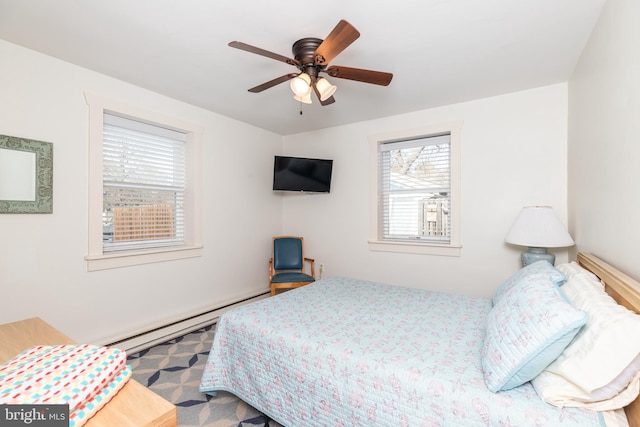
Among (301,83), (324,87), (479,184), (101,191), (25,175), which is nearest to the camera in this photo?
(301,83)

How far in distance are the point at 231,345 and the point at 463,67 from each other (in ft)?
9.23

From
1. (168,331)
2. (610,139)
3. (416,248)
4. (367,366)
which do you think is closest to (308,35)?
(610,139)

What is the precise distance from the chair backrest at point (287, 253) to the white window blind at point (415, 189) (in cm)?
121

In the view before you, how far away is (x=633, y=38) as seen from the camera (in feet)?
4.45

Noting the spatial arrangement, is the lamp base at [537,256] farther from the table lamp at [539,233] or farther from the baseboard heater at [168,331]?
the baseboard heater at [168,331]

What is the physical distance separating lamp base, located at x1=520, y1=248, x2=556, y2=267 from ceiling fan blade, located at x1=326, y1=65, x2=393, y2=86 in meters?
2.03

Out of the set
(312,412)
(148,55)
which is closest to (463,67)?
(148,55)

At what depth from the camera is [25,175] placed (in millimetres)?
2168

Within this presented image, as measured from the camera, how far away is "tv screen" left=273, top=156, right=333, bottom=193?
4008 millimetres

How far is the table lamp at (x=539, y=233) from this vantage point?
→ 2420mm

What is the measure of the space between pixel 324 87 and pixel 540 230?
2.15 m

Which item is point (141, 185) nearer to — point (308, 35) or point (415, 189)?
point (308, 35)

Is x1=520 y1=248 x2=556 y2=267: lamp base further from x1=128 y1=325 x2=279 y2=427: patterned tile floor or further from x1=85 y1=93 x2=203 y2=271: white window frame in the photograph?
x1=85 y1=93 x2=203 y2=271: white window frame

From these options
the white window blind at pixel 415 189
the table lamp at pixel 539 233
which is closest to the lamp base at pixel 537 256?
the table lamp at pixel 539 233
